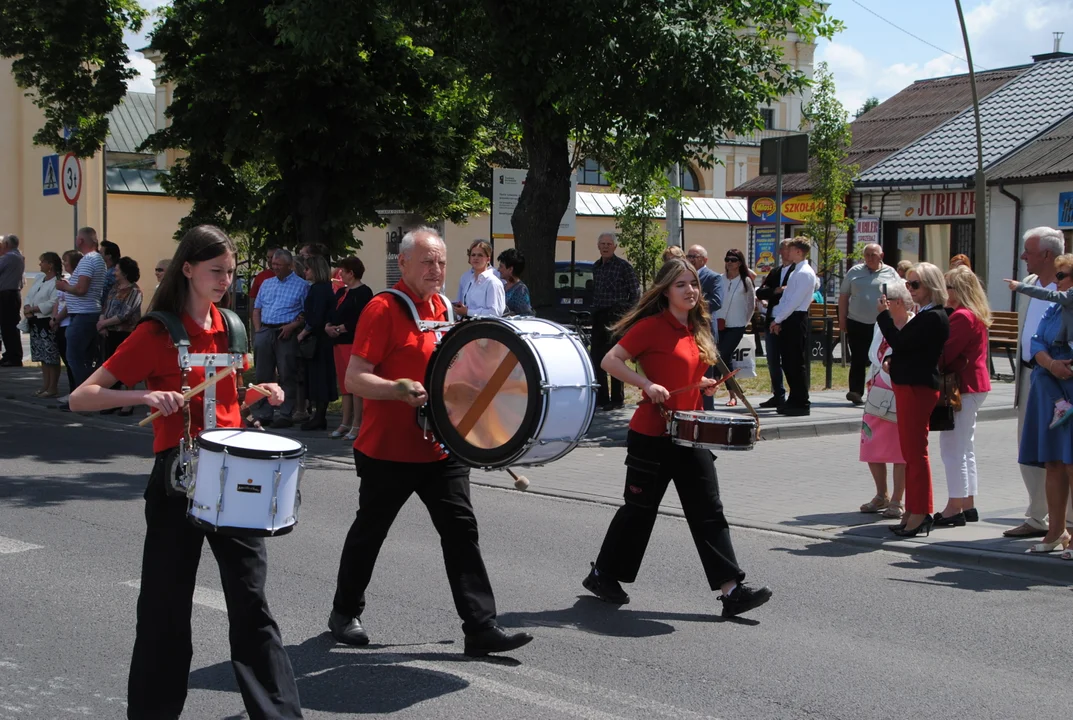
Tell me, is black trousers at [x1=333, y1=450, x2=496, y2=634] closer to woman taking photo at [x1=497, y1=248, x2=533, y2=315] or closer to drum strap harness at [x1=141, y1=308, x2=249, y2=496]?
drum strap harness at [x1=141, y1=308, x2=249, y2=496]

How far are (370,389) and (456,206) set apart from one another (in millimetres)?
14994

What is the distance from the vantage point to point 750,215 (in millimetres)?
37531

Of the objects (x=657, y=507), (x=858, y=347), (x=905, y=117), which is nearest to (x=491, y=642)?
(x=657, y=507)

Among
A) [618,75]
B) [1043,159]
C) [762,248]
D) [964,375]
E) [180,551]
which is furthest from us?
[762,248]

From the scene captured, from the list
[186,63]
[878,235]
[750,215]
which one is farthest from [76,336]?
[750,215]

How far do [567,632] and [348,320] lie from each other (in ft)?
23.5

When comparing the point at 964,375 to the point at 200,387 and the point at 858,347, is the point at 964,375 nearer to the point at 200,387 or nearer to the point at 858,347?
the point at 200,387

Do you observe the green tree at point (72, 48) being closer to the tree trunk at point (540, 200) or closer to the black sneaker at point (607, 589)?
the tree trunk at point (540, 200)

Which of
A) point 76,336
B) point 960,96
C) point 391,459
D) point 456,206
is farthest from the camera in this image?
point 960,96

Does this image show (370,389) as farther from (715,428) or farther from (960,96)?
(960,96)

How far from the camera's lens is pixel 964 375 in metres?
8.74

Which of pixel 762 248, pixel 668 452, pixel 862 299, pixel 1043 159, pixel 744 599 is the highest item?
pixel 1043 159

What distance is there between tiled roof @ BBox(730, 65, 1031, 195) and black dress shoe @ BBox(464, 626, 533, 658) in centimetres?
2957

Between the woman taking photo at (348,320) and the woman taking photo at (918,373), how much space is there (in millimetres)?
5913
